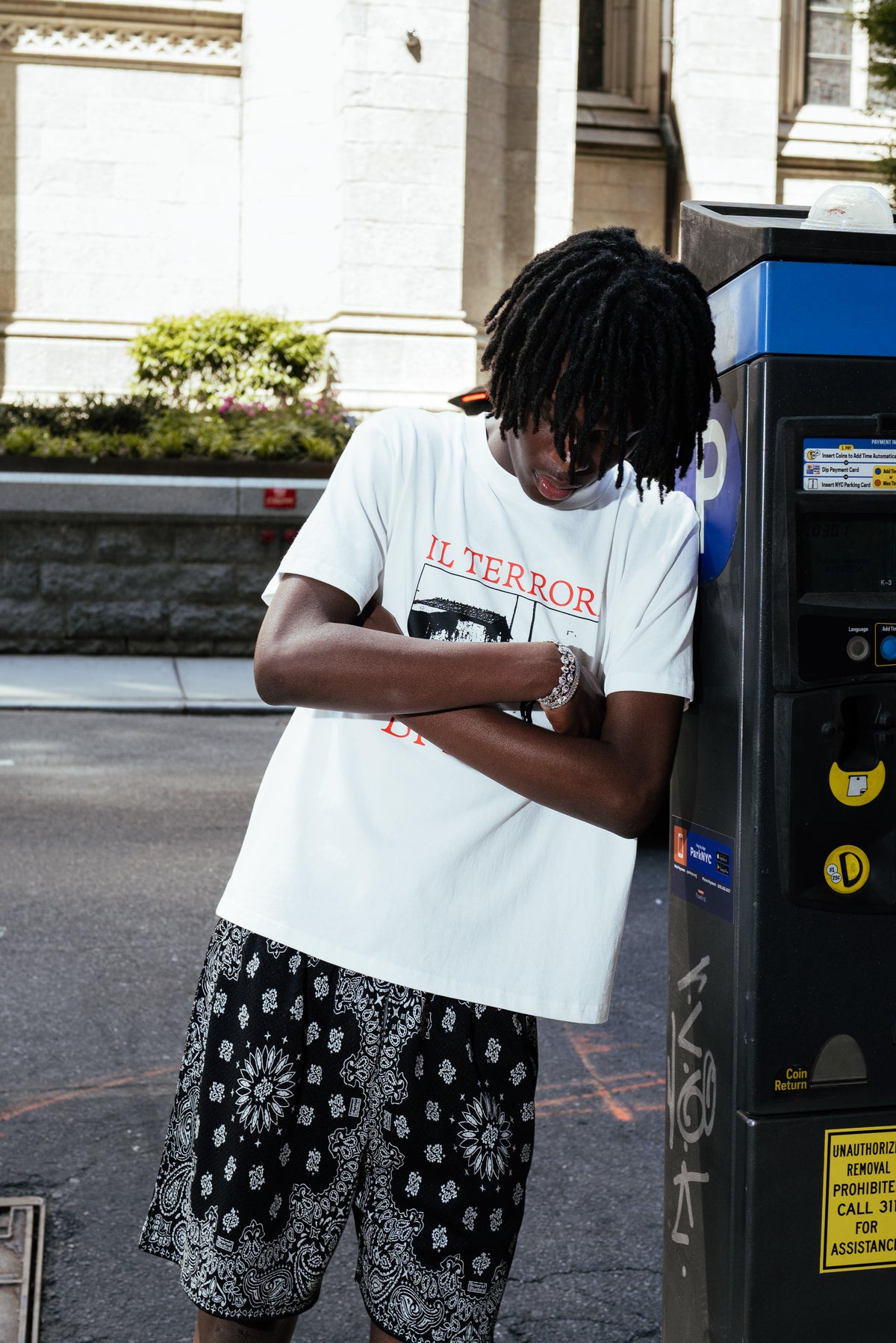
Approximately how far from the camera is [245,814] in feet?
22.4

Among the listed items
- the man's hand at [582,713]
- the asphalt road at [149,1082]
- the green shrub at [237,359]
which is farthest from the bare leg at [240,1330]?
the green shrub at [237,359]

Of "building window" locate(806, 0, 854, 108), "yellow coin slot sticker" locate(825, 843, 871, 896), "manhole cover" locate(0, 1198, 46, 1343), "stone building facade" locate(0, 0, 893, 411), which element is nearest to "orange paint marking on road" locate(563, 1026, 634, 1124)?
"manhole cover" locate(0, 1198, 46, 1343)

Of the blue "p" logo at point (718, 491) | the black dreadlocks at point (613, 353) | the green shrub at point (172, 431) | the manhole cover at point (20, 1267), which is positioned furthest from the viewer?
the green shrub at point (172, 431)

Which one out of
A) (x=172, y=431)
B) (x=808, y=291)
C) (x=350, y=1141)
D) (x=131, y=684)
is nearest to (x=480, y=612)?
(x=808, y=291)

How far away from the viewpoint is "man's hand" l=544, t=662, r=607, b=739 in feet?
5.73

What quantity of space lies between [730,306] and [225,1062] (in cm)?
114

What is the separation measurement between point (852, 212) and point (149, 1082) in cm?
290

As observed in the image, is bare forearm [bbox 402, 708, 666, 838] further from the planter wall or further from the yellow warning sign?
the planter wall

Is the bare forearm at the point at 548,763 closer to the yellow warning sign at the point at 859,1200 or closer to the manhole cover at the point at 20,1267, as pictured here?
the yellow warning sign at the point at 859,1200

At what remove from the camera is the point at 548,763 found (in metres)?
1.74

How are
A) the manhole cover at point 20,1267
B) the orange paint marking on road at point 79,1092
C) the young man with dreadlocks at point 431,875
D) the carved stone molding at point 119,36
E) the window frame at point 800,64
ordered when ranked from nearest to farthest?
the young man with dreadlocks at point 431,875 → the manhole cover at point 20,1267 → the orange paint marking on road at point 79,1092 → the carved stone molding at point 119,36 → the window frame at point 800,64

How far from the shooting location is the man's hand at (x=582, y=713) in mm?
1746

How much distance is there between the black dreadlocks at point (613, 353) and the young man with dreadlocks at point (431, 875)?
0.03 feet

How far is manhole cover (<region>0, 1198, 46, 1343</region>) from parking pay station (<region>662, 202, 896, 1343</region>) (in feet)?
4.48
